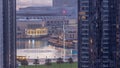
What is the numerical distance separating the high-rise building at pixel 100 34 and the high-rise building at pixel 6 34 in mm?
980

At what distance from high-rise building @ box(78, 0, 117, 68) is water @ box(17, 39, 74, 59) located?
1891 millimetres

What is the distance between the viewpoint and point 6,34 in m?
5.74

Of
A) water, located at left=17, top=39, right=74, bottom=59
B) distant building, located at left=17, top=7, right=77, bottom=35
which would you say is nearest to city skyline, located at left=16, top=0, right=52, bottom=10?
distant building, located at left=17, top=7, right=77, bottom=35

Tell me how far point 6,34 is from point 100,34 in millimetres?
1218

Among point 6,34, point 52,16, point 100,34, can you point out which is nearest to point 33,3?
point 52,16

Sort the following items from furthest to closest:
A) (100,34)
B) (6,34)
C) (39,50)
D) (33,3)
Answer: (39,50), (33,3), (6,34), (100,34)

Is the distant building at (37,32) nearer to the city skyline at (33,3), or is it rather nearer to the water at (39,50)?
the water at (39,50)

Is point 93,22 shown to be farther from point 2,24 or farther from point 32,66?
point 32,66

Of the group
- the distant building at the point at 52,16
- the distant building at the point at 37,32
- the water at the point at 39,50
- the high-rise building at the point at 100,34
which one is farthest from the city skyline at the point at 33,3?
the high-rise building at the point at 100,34

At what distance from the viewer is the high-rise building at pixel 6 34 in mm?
5656

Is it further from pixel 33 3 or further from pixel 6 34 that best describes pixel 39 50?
pixel 6 34

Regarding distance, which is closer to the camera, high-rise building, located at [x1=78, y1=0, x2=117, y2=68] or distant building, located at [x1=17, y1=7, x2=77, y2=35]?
high-rise building, located at [x1=78, y1=0, x2=117, y2=68]

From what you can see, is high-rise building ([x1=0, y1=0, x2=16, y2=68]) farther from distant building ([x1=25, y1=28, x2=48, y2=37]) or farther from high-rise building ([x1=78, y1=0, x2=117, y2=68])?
distant building ([x1=25, y1=28, x2=48, y2=37])

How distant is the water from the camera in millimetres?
7367
